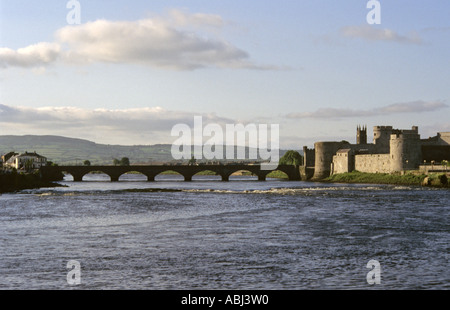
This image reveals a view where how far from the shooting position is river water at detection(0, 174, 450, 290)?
2206cm

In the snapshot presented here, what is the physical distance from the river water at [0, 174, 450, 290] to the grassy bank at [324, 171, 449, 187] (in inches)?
1871

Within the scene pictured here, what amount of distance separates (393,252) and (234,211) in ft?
81.4

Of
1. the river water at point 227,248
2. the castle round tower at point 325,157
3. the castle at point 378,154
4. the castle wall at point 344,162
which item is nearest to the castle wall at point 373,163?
the castle at point 378,154

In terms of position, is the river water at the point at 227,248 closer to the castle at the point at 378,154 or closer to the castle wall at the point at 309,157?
the castle at the point at 378,154

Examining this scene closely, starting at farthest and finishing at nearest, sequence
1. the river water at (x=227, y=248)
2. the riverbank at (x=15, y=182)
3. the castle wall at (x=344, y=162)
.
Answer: the castle wall at (x=344, y=162), the riverbank at (x=15, y=182), the river water at (x=227, y=248)

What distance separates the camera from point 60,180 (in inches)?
Result: 5797

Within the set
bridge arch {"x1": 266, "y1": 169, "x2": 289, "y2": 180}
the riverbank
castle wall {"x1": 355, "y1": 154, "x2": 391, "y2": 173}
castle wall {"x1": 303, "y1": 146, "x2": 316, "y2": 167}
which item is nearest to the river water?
the riverbank

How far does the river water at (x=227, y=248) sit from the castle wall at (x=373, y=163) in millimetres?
75169

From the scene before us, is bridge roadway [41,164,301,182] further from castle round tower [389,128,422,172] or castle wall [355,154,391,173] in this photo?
castle round tower [389,128,422,172]

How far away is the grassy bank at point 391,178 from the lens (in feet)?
317

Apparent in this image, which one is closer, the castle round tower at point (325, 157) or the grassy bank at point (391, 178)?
the grassy bank at point (391, 178)

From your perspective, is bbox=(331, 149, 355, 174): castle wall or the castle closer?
the castle

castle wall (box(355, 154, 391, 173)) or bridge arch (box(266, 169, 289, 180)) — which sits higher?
castle wall (box(355, 154, 391, 173))
